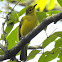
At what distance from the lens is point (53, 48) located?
161cm

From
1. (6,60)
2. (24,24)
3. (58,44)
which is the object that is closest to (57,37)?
(58,44)

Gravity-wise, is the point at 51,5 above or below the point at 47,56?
above

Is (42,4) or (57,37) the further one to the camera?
(42,4)

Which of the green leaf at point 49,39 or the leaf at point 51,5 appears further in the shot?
the leaf at point 51,5

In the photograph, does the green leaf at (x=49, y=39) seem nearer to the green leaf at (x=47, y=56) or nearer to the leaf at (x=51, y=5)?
the green leaf at (x=47, y=56)

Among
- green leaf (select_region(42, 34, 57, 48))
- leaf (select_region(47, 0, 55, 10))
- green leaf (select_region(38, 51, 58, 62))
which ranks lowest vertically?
green leaf (select_region(38, 51, 58, 62))

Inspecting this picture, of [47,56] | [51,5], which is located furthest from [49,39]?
[51,5]

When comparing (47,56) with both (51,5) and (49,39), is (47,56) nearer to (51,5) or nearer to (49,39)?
(49,39)

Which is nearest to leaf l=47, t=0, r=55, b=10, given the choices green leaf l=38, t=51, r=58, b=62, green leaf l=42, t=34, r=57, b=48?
green leaf l=42, t=34, r=57, b=48

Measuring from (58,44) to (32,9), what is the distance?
127 centimetres

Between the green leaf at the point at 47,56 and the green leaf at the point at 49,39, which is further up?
the green leaf at the point at 49,39

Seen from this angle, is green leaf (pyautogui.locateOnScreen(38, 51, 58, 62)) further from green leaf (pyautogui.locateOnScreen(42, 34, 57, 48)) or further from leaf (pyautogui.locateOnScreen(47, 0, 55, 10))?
leaf (pyautogui.locateOnScreen(47, 0, 55, 10))

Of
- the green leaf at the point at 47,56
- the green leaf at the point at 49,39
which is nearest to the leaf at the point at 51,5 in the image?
the green leaf at the point at 49,39

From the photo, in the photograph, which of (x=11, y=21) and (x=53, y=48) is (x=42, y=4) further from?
(x=53, y=48)
